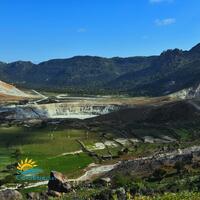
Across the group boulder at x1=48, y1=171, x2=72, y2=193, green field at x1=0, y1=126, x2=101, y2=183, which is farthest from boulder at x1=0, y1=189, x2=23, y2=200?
green field at x1=0, y1=126, x2=101, y2=183

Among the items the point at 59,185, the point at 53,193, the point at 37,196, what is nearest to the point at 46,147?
the point at 59,185

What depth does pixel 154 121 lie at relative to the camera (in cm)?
15300

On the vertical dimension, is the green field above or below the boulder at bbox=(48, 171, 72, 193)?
below

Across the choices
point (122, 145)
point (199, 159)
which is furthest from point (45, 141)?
point (199, 159)

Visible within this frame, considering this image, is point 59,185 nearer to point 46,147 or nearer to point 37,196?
point 37,196

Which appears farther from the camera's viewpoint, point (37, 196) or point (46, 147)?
point (46, 147)

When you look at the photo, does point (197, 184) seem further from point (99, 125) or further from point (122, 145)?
point (99, 125)

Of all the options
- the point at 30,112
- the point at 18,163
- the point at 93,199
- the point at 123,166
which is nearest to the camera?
the point at 93,199

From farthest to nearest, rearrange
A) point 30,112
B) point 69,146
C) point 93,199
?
point 30,112 < point 69,146 < point 93,199

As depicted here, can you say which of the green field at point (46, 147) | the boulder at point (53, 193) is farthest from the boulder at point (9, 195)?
the green field at point (46, 147)

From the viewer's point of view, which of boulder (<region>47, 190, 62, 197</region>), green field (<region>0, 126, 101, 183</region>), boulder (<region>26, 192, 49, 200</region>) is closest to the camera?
boulder (<region>26, 192, 49, 200</region>)

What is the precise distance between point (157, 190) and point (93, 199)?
6.46 meters

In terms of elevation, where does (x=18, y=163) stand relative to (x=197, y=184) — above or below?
below

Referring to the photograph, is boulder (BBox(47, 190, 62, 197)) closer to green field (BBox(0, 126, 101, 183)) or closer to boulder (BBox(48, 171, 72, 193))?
boulder (BBox(48, 171, 72, 193))
